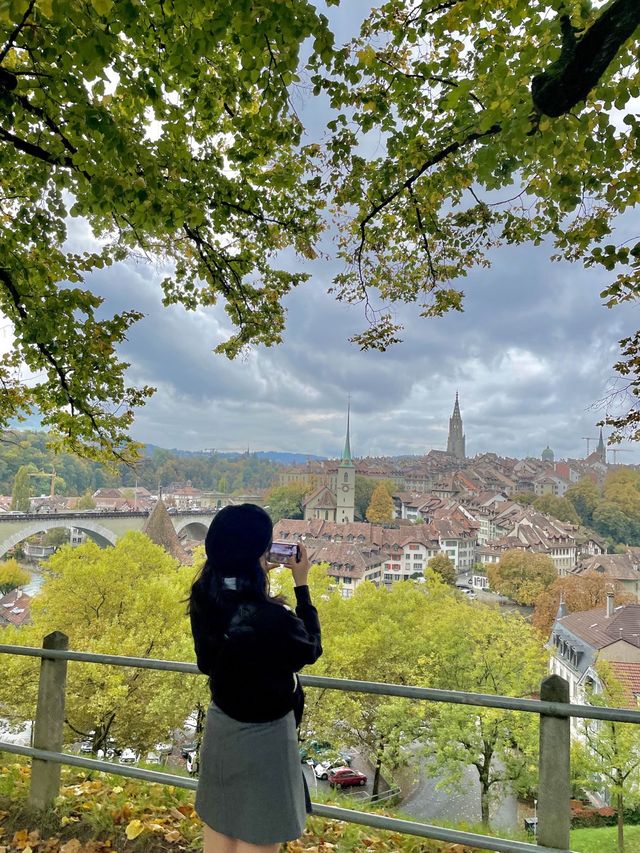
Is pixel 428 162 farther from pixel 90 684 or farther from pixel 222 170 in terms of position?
pixel 90 684

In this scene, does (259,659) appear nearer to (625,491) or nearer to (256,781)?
Result: (256,781)

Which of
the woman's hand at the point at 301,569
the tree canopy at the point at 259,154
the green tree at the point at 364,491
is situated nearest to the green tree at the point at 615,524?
the green tree at the point at 364,491

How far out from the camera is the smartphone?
75.4 inches

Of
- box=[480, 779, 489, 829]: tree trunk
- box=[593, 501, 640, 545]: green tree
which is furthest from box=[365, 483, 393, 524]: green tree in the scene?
box=[480, 779, 489, 829]: tree trunk

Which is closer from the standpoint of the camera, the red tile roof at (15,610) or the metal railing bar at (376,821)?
the metal railing bar at (376,821)

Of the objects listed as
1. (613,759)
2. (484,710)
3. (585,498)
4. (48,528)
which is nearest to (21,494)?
(48,528)

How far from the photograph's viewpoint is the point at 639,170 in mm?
3393

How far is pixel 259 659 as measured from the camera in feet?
5.67

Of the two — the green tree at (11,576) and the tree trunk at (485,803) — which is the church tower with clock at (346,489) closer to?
the green tree at (11,576)

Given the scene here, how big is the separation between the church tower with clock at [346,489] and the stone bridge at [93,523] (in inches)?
1457

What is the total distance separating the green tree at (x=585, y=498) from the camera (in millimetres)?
77750

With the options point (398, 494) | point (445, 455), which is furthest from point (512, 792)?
point (445, 455)

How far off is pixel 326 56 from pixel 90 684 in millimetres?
16772

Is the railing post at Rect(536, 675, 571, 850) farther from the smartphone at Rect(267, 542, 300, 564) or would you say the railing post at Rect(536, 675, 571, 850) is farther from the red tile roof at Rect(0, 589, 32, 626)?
the red tile roof at Rect(0, 589, 32, 626)
